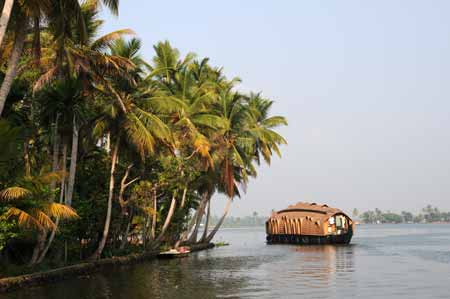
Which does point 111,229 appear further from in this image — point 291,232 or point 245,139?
point 291,232

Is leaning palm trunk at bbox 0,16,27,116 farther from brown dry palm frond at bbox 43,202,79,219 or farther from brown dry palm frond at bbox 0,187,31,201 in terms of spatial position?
brown dry palm frond at bbox 43,202,79,219

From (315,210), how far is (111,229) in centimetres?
3470

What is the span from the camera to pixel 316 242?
62.9m

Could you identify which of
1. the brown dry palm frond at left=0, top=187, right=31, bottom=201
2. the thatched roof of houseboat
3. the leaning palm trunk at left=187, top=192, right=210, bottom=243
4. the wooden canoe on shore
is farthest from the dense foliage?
the thatched roof of houseboat

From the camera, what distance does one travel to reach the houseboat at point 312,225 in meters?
62.2

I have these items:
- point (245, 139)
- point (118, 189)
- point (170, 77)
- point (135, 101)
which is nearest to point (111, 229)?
point (118, 189)

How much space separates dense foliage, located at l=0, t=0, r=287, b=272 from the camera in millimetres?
19484

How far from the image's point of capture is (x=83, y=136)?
29594mm

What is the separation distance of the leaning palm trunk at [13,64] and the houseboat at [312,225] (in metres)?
47.9

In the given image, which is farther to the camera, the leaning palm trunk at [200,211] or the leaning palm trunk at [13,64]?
the leaning palm trunk at [200,211]

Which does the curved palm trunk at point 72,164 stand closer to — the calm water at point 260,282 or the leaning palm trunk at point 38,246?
the leaning palm trunk at point 38,246

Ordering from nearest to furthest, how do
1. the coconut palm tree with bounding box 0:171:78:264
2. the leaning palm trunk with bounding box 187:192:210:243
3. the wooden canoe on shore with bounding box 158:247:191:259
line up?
1. the coconut palm tree with bounding box 0:171:78:264
2. the wooden canoe on shore with bounding box 158:247:191:259
3. the leaning palm trunk with bounding box 187:192:210:243

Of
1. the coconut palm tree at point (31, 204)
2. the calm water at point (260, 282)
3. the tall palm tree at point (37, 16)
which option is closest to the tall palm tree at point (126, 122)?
the calm water at point (260, 282)

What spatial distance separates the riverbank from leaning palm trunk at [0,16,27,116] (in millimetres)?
7000
